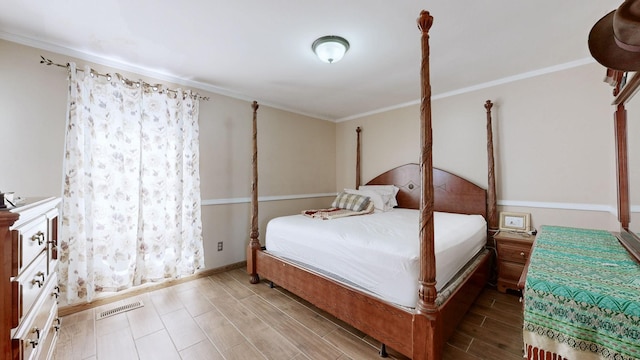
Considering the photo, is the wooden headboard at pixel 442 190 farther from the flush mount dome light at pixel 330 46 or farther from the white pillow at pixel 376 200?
the flush mount dome light at pixel 330 46

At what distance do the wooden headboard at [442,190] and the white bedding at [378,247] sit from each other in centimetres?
36

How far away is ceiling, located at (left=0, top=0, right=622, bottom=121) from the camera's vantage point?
1.67 metres

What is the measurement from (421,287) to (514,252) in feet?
5.65

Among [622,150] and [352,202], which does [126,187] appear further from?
[622,150]

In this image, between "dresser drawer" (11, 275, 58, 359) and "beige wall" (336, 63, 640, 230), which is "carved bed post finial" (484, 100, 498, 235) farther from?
"dresser drawer" (11, 275, 58, 359)

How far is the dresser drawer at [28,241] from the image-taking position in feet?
2.95

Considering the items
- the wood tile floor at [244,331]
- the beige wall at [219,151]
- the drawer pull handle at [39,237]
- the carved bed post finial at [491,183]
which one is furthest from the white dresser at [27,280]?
the carved bed post finial at [491,183]

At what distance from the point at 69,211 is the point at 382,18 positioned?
10.2ft

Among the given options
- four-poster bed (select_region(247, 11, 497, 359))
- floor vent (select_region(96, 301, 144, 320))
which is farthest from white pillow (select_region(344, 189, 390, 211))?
floor vent (select_region(96, 301, 144, 320))

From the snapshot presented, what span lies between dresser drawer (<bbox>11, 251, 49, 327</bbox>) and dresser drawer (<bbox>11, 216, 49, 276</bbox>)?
0.11 ft

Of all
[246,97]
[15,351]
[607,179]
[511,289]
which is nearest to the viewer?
[15,351]

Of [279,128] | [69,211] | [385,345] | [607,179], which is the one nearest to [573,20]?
[607,179]

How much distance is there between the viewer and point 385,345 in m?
1.61

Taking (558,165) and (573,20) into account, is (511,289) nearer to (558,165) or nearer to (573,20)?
(558,165)
